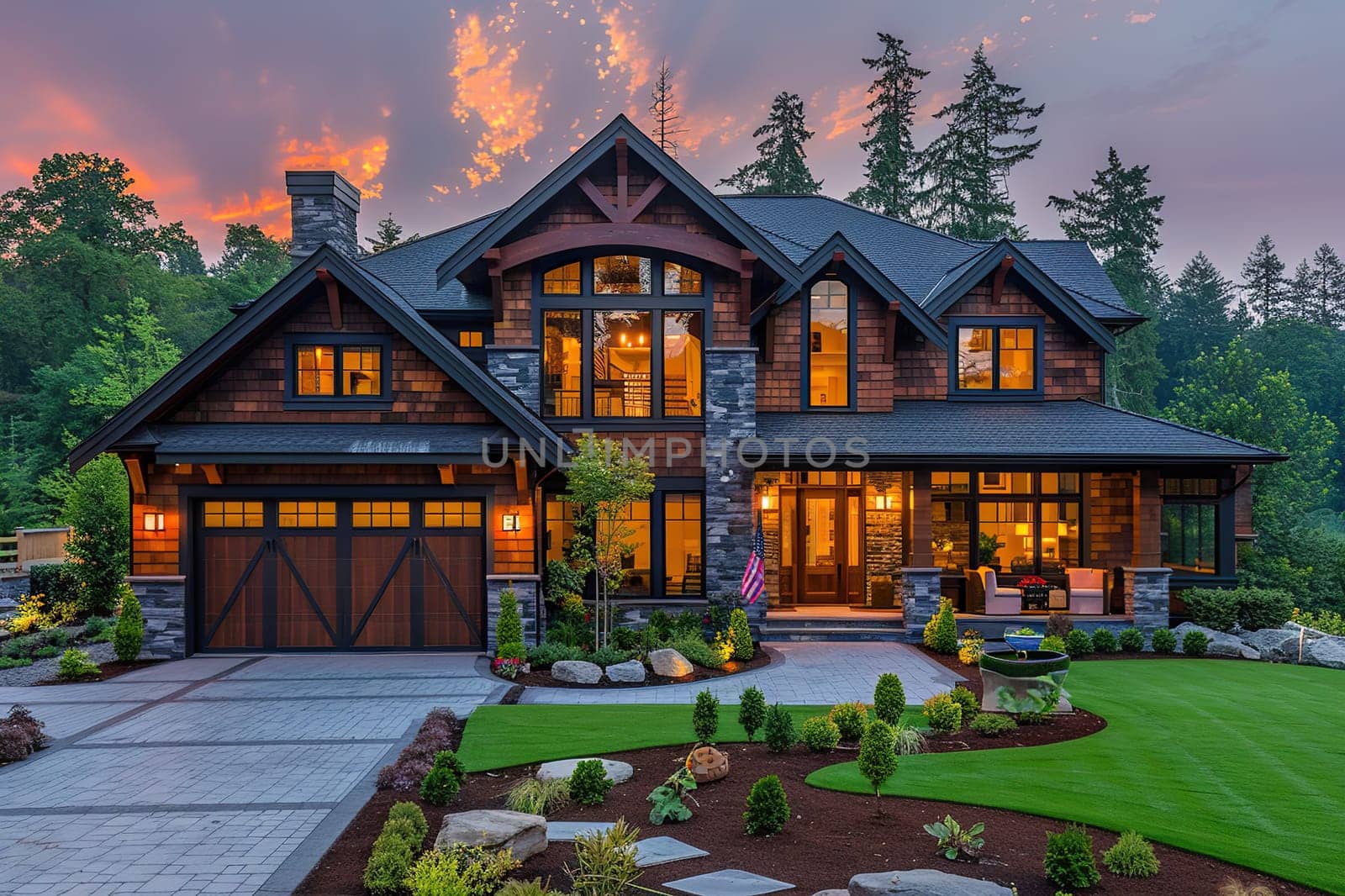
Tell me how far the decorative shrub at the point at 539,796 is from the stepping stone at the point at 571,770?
0.22 m

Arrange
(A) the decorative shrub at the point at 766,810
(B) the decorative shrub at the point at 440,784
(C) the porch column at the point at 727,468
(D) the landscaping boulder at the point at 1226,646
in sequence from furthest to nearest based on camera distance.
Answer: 1. (C) the porch column at the point at 727,468
2. (D) the landscaping boulder at the point at 1226,646
3. (B) the decorative shrub at the point at 440,784
4. (A) the decorative shrub at the point at 766,810

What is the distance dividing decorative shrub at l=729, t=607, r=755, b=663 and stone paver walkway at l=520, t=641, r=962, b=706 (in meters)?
0.49

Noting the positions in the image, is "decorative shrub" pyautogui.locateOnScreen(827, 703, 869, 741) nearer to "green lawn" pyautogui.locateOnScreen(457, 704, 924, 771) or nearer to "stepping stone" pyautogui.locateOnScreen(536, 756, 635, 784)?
"green lawn" pyautogui.locateOnScreen(457, 704, 924, 771)

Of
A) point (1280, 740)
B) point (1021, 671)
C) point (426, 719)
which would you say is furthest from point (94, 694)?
point (1280, 740)

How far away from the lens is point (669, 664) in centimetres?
1238

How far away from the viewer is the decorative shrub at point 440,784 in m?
6.79

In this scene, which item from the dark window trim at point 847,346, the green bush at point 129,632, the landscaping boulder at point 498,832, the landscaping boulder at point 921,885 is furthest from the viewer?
the dark window trim at point 847,346

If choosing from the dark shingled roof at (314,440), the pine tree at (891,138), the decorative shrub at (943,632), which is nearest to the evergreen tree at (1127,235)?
the pine tree at (891,138)

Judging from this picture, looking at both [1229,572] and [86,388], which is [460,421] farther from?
[86,388]

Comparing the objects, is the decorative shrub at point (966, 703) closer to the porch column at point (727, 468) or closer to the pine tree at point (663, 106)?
the porch column at point (727, 468)

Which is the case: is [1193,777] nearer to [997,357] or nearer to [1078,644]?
[1078,644]

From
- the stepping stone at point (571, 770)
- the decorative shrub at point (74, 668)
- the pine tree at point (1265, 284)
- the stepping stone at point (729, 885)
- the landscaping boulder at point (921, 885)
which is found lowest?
the decorative shrub at point (74, 668)

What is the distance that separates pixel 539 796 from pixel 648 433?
9395 millimetres

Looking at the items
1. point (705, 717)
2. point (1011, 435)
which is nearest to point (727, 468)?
point (1011, 435)
